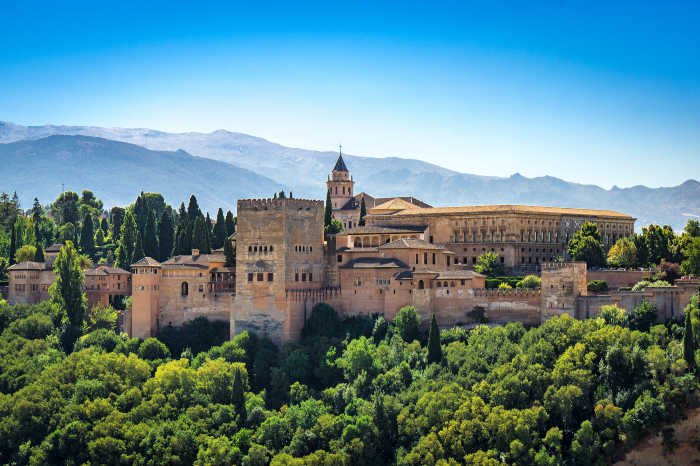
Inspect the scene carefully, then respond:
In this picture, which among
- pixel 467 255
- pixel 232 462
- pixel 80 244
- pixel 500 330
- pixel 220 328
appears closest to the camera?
pixel 232 462

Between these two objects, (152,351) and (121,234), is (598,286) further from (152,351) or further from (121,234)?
(121,234)

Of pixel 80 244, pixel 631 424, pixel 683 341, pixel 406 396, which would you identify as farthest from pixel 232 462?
pixel 80 244

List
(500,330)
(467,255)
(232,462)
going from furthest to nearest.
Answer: (467,255)
(500,330)
(232,462)

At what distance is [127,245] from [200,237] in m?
13.1

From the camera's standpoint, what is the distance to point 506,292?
61.2m

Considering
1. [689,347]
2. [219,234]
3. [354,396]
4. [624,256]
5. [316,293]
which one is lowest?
[354,396]

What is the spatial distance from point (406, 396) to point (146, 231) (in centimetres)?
3877

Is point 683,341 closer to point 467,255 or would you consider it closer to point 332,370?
point 332,370

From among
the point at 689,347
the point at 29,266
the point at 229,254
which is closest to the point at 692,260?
the point at 689,347

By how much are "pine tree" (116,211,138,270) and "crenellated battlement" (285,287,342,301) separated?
24445mm

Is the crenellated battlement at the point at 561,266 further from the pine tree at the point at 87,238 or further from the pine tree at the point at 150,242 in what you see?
the pine tree at the point at 87,238

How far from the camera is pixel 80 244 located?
106125mm

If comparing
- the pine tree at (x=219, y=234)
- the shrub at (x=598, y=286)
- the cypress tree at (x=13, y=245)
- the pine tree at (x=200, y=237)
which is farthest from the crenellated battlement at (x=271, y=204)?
the cypress tree at (x=13, y=245)

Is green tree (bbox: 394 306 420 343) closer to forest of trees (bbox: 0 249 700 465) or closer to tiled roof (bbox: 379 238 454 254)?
forest of trees (bbox: 0 249 700 465)
